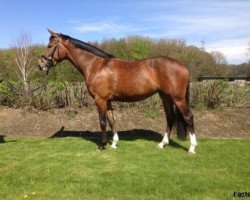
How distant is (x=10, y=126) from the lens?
1024 centimetres

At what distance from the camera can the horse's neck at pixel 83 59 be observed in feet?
25.1

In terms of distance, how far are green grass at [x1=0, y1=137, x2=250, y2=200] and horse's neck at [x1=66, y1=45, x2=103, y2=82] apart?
1.70m

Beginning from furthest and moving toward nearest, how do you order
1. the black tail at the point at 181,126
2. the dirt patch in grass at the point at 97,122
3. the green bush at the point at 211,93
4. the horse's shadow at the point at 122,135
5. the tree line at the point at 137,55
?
1. the tree line at the point at 137,55
2. the green bush at the point at 211,93
3. the dirt patch in grass at the point at 97,122
4. the horse's shadow at the point at 122,135
5. the black tail at the point at 181,126

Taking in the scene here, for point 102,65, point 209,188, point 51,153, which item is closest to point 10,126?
point 51,153

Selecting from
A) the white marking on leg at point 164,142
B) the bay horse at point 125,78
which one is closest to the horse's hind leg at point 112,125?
the bay horse at point 125,78

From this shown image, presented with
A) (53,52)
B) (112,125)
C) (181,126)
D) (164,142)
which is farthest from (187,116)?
(53,52)

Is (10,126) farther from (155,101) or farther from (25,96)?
(155,101)

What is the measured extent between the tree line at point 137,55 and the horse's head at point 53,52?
1754cm

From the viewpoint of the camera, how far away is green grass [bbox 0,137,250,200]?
511cm

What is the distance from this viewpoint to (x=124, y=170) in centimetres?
614

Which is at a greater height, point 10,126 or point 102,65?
point 102,65

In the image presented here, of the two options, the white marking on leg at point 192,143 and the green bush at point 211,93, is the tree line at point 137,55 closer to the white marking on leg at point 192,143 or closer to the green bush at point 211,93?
the green bush at point 211,93

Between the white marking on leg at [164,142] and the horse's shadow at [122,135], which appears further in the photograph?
the horse's shadow at [122,135]

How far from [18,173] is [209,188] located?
318 centimetres
